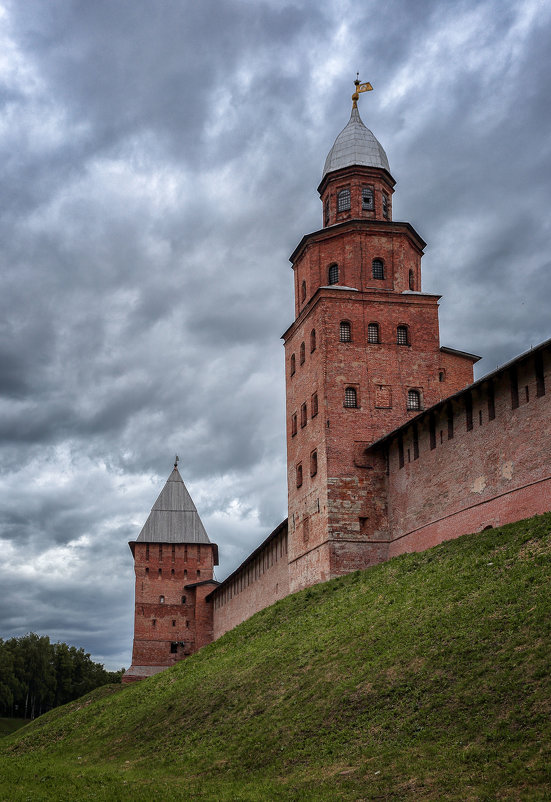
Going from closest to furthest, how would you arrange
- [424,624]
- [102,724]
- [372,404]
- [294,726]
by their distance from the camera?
[294,726], [424,624], [102,724], [372,404]

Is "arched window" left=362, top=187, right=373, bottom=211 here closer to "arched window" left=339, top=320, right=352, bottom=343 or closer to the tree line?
"arched window" left=339, top=320, right=352, bottom=343

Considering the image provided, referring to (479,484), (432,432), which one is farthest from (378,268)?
(479,484)

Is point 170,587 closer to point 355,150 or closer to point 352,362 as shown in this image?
point 352,362

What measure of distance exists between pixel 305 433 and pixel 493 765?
2402 centimetres

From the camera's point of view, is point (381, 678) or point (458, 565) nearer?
point (381, 678)

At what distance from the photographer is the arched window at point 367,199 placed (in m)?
38.5

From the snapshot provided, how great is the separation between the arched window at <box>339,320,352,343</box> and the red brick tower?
28.7m

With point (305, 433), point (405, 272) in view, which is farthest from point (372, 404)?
point (405, 272)

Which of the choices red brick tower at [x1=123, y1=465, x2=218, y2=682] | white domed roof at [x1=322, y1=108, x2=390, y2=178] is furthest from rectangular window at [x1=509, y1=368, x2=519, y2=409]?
red brick tower at [x1=123, y1=465, x2=218, y2=682]

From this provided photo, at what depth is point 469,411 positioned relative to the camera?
26641mm

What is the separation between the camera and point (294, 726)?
1642 cm

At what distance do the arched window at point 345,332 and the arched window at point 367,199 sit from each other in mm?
6540

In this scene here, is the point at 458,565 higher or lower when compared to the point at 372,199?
lower

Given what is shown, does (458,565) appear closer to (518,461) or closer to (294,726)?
(518,461)
